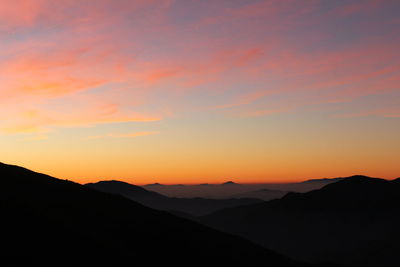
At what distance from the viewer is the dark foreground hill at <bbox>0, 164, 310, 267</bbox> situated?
37875mm

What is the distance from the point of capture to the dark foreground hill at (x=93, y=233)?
37.9 meters

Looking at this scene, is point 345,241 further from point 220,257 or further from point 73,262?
point 73,262

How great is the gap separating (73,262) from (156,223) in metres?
29.4

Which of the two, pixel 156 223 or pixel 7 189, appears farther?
pixel 156 223

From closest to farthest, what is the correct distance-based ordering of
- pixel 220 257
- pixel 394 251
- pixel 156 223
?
1. pixel 220 257
2. pixel 156 223
3. pixel 394 251

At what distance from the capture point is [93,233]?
48.7 m

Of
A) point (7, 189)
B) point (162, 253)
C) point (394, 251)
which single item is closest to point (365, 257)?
point (394, 251)

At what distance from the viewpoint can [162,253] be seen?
52000mm

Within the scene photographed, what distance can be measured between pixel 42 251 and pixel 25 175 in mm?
35388

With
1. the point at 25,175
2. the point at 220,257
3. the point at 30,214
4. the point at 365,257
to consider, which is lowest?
the point at 365,257

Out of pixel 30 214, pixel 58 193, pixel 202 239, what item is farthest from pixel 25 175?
pixel 202 239

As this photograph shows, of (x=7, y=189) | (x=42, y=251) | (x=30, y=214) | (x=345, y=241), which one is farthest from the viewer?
(x=345, y=241)

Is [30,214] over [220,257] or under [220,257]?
over

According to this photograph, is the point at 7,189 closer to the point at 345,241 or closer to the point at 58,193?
the point at 58,193
